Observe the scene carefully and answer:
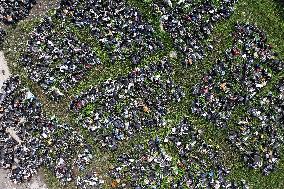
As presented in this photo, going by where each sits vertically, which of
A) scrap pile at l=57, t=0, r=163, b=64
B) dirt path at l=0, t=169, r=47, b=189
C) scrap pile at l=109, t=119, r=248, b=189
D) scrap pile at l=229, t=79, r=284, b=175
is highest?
scrap pile at l=57, t=0, r=163, b=64

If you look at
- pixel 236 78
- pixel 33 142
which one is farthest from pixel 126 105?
pixel 236 78

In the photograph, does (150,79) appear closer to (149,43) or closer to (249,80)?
(149,43)

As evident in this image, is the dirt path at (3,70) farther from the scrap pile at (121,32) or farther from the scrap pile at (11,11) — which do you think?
the scrap pile at (121,32)

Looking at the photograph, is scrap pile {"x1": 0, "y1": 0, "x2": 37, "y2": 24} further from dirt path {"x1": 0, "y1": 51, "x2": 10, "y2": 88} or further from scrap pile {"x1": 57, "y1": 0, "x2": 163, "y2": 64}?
scrap pile {"x1": 57, "y1": 0, "x2": 163, "y2": 64}

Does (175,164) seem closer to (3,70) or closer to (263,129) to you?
(263,129)

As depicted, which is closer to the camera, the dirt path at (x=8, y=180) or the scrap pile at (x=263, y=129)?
the scrap pile at (x=263, y=129)

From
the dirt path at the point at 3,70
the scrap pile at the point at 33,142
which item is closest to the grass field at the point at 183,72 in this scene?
the dirt path at the point at 3,70

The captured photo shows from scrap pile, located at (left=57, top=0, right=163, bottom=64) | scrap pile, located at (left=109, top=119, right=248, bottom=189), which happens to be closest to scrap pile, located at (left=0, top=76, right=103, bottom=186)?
scrap pile, located at (left=109, top=119, right=248, bottom=189)

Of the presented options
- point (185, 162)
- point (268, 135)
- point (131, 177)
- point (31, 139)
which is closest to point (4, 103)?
point (31, 139)
